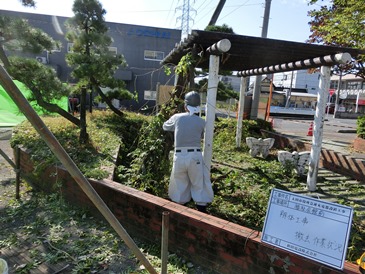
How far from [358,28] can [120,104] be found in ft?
61.1

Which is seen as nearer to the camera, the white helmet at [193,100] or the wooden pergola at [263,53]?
the white helmet at [193,100]

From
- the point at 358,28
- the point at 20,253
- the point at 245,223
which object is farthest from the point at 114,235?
the point at 358,28

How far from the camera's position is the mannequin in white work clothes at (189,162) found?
3.56 meters

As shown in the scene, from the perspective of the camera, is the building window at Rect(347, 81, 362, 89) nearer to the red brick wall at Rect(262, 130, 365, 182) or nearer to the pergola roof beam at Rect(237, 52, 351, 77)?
the red brick wall at Rect(262, 130, 365, 182)

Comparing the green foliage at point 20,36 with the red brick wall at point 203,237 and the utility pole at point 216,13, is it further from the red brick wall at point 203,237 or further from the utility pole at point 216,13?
the utility pole at point 216,13

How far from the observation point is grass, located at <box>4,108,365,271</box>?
12.9 ft

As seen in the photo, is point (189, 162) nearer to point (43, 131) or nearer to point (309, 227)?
point (309, 227)

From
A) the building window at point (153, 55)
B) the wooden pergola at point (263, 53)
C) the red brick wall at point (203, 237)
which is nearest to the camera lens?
the red brick wall at point (203, 237)

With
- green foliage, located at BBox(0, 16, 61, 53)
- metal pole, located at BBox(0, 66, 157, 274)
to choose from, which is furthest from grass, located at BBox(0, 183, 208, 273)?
green foliage, located at BBox(0, 16, 61, 53)

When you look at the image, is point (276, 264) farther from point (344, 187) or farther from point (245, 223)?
point (344, 187)

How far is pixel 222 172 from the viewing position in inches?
227

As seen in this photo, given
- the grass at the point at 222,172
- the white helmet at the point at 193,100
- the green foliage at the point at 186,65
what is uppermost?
the green foliage at the point at 186,65

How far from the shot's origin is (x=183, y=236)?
9.57 feet

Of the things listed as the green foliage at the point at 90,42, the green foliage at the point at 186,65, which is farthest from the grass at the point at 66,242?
the green foliage at the point at 90,42
